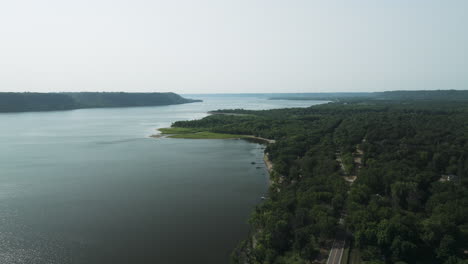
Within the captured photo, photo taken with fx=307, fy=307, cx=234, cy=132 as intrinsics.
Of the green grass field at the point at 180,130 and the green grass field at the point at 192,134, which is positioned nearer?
the green grass field at the point at 192,134

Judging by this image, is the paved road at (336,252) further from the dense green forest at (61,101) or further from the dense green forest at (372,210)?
the dense green forest at (61,101)

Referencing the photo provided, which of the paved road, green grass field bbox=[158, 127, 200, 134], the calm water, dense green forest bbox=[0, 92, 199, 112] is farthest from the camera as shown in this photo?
dense green forest bbox=[0, 92, 199, 112]

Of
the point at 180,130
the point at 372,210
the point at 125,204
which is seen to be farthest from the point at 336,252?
the point at 180,130

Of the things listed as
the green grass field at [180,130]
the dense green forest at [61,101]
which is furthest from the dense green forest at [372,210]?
the dense green forest at [61,101]

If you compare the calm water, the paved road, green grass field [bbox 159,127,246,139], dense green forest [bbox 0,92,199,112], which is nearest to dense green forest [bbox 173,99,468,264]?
the paved road

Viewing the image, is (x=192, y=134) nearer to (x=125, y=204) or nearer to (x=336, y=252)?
(x=125, y=204)

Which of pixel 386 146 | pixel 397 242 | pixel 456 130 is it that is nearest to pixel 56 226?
pixel 397 242

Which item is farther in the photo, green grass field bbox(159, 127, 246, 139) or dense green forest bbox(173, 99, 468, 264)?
green grass field bbox(159, 127, 246, 139)

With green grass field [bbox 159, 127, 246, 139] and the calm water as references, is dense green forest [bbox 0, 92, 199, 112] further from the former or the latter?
the calm water
